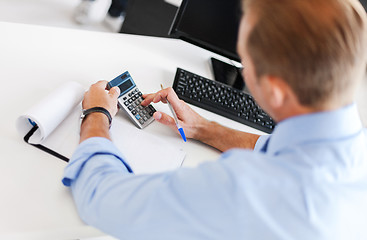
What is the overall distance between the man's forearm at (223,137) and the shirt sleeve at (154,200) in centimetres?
34

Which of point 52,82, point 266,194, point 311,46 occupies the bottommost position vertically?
point 52,82

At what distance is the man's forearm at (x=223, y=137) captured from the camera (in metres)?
1.02

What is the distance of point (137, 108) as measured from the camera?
0.99 metres

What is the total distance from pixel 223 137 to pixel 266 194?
0.47 m

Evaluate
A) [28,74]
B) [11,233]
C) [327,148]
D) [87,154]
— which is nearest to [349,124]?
[327,148]

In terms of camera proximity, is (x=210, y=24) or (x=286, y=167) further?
(x=210, y=24)

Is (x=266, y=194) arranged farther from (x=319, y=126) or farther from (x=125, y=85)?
(x=125, y=85)

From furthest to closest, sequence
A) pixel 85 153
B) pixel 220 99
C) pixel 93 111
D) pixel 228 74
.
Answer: pixel 228 74, pixel 220 99, pixel 93 111, pixel 85 153

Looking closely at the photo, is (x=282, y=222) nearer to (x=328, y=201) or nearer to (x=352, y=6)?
(x=328, y=201)

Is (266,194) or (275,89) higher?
(275,89)

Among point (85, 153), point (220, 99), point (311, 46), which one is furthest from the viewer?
point (220, 99)

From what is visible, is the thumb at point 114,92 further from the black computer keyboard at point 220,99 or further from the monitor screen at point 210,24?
the monitor screen at point 210,24

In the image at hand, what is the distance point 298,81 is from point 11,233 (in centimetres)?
56

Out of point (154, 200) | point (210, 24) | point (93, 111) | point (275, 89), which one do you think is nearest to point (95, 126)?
point (93, 111)
